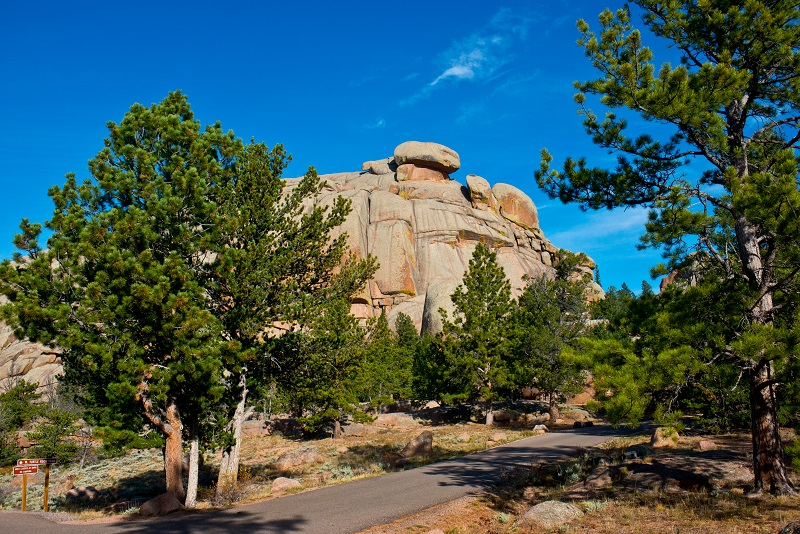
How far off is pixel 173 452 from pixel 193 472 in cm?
66

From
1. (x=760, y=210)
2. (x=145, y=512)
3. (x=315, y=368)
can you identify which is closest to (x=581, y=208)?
(x=760, y=210)

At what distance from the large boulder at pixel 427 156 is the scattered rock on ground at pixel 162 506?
81.3 metres

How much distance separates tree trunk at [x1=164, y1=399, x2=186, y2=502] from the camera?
1135cm

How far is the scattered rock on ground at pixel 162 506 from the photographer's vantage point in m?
10.3

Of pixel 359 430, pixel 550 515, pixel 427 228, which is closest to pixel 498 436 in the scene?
pixel 359 430

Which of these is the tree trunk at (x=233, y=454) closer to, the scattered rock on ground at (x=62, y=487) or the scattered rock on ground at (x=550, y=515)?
the scattered rock on ground at (x=550, y=515)

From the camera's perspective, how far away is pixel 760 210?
678cm

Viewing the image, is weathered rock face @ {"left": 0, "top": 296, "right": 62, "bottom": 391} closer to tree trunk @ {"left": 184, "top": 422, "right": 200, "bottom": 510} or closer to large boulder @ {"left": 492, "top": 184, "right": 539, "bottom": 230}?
tree trunk @ {"left": 184, "top": 422, "right": 200, "bottom": 510}

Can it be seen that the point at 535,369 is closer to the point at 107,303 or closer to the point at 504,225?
the point at 107,303

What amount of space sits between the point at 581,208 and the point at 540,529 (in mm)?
6008

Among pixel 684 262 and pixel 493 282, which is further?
pixel 493 282

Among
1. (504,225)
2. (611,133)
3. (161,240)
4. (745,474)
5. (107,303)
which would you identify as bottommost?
(745,474)

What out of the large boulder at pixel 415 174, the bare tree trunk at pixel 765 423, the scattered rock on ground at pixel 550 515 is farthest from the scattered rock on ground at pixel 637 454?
the large boulder at pixel 415 174

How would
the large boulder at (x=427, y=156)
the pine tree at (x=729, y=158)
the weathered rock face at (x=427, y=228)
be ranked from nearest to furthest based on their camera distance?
the pine tree at (x=729, y=158) → the weathered rock face at (x=427, y=228) → the large boulder at (x=427, y=156)
